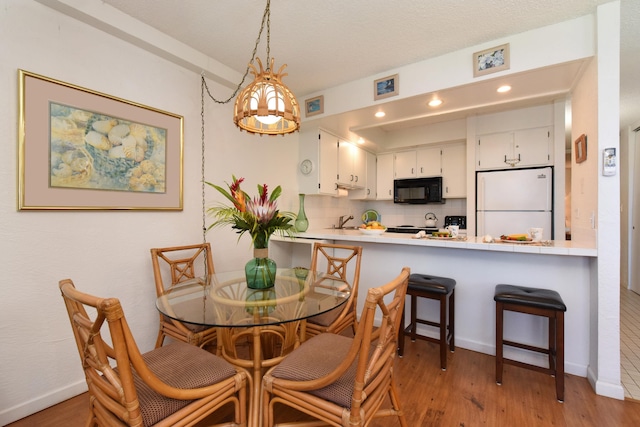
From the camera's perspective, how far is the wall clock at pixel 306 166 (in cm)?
346

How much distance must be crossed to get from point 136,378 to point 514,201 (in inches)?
160

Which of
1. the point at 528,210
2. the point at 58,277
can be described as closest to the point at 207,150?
the point at 58,277

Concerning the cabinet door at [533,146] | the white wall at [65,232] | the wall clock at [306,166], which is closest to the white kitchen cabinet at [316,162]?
the wall clock at [306,166]

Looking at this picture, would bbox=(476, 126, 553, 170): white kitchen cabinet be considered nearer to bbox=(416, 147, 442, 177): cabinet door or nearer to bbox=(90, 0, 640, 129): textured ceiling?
bbox=(416, 147, 442, 177): cabinet door

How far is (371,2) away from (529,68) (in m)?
1.25

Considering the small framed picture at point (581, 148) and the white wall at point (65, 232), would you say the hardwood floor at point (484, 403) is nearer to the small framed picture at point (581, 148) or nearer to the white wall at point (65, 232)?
the white wall at point (65, 232)

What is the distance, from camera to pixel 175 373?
117 centimetres

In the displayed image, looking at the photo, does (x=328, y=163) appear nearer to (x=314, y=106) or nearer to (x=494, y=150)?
(x=314, y=106)

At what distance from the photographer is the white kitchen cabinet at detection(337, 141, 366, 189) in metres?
3.86

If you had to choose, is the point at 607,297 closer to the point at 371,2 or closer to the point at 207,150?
the point at 371,2

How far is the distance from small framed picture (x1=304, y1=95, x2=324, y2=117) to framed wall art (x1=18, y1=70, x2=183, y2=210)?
4.41ft

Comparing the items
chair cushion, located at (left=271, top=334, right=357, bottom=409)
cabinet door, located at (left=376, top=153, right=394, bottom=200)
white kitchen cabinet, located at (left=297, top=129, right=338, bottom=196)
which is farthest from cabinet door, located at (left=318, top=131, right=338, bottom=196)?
chair cushion, located at (left=271, top=334, right=357, bottom=409)

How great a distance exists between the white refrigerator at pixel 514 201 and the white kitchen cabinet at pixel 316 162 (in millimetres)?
2024

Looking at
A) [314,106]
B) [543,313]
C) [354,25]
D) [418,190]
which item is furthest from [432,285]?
[418,190]
